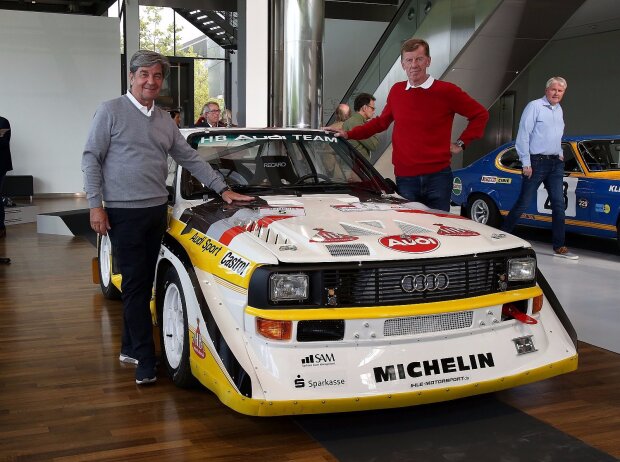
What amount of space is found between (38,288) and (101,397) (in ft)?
10.0

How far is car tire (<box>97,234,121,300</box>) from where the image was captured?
5781 millimetres

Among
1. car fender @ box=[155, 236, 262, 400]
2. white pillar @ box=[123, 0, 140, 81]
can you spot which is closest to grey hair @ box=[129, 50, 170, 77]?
car fender @ box=[155, 236, 262, 400]

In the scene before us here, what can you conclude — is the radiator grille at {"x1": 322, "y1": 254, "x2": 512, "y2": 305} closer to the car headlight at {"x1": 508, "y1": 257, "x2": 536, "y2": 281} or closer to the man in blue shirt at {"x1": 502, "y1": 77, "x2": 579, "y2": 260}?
the car headlight at {"x1": 508, "y1": 257, "x2": 536, "y2": 281}

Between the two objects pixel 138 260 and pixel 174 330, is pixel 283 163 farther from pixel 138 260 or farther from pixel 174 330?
pixel 174 330

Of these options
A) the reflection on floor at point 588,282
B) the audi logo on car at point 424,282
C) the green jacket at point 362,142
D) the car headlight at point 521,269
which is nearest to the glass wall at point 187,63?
the green jacket at point 362,142

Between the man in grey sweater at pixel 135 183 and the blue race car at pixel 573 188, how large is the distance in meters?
5.46

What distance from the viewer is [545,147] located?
7746 mm

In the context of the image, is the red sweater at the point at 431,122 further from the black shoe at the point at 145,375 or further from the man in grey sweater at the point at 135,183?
the black shoe at the point at 145,375

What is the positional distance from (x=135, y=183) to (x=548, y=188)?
533cm

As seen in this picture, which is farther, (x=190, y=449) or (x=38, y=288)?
(x=38, y=288)

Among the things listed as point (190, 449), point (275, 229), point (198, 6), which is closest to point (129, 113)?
point (275, 229)

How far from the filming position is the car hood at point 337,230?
3213mm

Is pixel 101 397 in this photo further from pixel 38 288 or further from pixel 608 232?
pixel 608 232

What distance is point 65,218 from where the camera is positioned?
10070 millimetres
